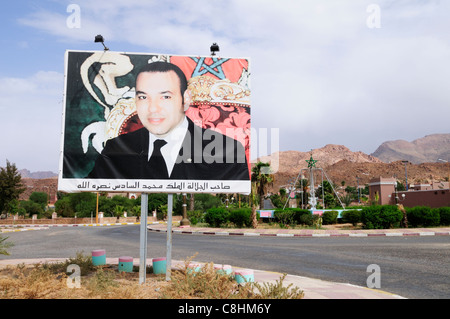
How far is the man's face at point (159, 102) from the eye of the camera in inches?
280

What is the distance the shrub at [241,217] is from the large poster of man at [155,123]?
20.4m

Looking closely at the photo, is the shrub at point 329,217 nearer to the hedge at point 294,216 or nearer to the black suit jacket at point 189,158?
the hedge at point 294,216

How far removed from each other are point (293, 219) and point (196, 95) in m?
22.1

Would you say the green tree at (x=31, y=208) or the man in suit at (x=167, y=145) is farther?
the green tree at (x=31, y=208)

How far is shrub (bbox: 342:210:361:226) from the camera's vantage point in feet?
86.1

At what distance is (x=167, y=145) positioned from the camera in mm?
7102

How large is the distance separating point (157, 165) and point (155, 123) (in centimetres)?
88

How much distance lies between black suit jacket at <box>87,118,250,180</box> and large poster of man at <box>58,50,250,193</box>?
0.06 ft

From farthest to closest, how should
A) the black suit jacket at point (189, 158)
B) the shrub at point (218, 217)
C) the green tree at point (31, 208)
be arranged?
the green tree at point (31, 208) < the shrub at point (218, 217) < the black suit jacket at point (189, 158)

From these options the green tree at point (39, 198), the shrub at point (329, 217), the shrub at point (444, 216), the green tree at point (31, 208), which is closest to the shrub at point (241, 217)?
the shrub at point (329, 217)

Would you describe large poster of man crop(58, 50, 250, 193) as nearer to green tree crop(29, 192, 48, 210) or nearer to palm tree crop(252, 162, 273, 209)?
palm tree crop(252, 162, 273, 209)

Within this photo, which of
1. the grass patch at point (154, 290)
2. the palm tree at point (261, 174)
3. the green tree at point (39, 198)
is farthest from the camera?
the green tree at point (39, 198)

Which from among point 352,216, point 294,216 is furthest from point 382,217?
point 294,216
